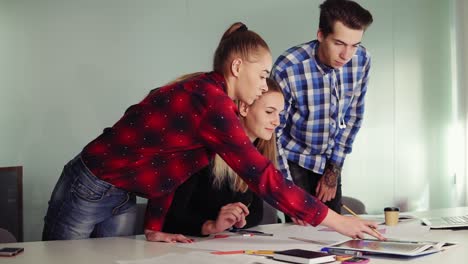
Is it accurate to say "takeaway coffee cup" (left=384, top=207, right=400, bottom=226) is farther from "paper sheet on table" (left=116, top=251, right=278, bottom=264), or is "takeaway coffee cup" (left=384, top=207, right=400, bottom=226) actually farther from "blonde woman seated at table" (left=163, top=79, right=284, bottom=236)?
"paper sheet on table" (left=116, top=251, right=278, bottom=264)

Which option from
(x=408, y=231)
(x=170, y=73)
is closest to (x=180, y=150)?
(x=408, y=231)

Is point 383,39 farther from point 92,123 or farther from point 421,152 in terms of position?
point 92,123

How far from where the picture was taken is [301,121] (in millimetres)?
3008

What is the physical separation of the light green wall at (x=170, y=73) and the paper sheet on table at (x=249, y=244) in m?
1.81

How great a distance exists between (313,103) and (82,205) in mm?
1289

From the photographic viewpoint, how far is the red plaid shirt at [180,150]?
181cm

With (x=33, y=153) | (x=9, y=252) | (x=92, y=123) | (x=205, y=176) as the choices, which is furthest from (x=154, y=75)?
(x=9, y=252)

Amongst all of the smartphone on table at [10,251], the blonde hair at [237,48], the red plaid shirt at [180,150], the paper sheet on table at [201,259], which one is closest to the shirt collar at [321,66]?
the blonde hair at [237,48]

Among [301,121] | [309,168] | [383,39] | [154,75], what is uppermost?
[383,39]

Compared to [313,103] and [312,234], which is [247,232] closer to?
[312,234]

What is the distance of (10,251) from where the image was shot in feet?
5.72

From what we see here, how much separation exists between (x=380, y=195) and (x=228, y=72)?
3.22 meters

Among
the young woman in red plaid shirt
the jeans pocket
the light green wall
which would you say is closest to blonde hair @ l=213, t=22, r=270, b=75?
the young woman in red plaid shirt

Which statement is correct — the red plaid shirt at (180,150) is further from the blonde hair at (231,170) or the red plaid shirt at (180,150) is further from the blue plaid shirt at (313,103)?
the blue plaid shirt at (313,103)
